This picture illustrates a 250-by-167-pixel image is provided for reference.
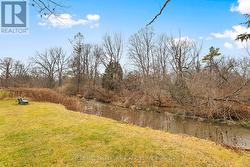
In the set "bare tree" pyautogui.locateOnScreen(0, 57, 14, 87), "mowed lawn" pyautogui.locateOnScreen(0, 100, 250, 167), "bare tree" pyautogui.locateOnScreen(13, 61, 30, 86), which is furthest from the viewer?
"bare tree" pyautogui.locateOnScreen(13, 61, 30, 86)

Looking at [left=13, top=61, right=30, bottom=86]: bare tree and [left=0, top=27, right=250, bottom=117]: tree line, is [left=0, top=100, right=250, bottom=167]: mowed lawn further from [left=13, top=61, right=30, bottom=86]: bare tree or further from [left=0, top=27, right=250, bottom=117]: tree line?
[left=13, top=61, right=30, bottom=86]: bare tree

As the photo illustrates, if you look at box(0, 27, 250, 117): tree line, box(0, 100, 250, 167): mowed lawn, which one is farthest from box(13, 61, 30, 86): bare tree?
box(0, 100, 250, 167): mowed lawn

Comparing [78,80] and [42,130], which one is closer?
[42,130]

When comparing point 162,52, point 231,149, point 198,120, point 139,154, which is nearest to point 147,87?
point 162,52

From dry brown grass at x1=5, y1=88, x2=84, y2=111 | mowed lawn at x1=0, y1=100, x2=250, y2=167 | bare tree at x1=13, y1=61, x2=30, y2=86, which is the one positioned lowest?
mowed lawn at x1=0, y1=100, x2=250, y2=167

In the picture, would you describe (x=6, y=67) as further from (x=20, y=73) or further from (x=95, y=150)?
(x=95, y=150)

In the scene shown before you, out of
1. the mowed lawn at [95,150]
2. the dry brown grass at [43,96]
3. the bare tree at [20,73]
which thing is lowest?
the mowed lawn at [95,150]

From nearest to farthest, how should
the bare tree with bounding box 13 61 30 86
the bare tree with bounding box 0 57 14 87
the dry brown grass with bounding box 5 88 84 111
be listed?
1. the dry brown grass with bounding box 5 88 84 111
2. the bare tree with bounding box 0 57 14 87
3. the bare tree with bounding box 13 61 30 86

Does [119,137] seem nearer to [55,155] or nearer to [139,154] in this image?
[139,154]

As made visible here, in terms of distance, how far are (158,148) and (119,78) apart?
25.8m

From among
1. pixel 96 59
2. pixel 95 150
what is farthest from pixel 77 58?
pixel 95 150

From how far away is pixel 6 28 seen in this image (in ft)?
18.0

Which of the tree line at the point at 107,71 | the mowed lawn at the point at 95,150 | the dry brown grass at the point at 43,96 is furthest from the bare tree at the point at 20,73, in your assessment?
the mowed lawn at the point at 95,150

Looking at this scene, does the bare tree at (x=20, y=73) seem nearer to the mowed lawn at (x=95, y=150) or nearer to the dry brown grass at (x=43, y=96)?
the dry brown grass at (x=43, y=96)
